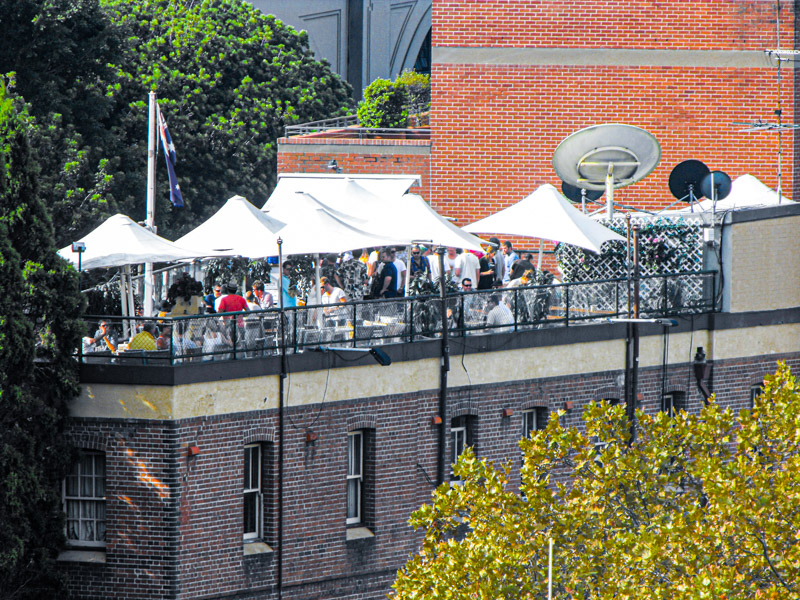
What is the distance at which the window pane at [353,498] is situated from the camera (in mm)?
25109

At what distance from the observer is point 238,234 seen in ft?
84.7

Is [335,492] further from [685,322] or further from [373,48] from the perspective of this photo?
[373,48]

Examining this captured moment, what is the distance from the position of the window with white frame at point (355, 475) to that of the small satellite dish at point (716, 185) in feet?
32.3

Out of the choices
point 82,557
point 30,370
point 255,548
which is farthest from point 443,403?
point 30,370

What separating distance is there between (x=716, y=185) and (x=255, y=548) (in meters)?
12.7

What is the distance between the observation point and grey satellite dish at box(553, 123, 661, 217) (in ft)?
93.7

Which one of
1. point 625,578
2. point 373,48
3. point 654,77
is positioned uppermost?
point 373,48

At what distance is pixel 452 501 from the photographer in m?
16.0

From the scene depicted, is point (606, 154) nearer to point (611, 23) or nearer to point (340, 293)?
point (340, 293)

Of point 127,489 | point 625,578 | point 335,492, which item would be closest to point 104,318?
point 127,489

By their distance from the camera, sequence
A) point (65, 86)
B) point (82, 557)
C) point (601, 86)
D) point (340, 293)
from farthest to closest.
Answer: point (65, 86), point (601, 86), point (340, 293), point (82, 557)

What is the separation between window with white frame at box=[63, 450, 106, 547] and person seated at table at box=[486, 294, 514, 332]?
724 cm

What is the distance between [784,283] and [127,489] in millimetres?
14395

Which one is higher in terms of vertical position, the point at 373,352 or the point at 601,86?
the point at 601,86
